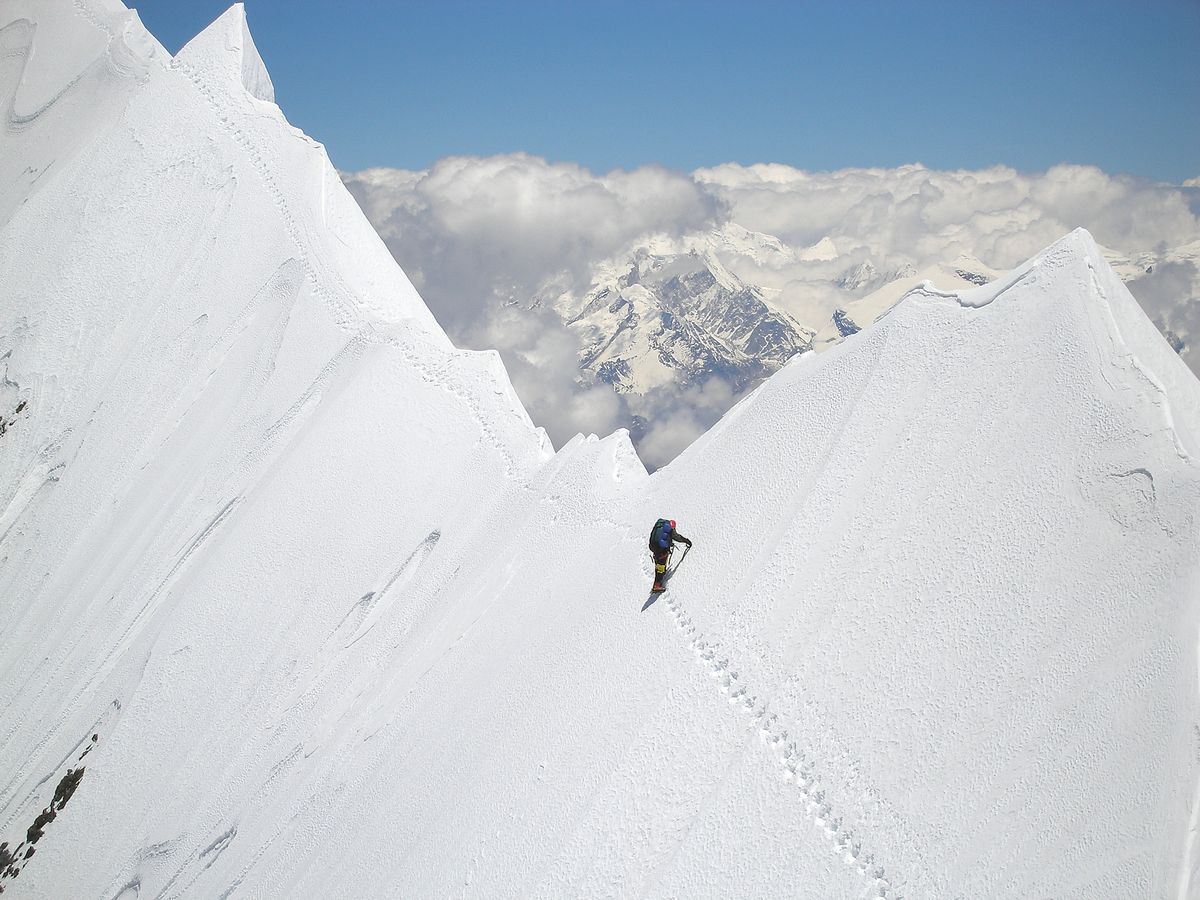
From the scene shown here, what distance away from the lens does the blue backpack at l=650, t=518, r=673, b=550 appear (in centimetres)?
2489

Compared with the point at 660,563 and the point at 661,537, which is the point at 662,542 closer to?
the point at 661,537

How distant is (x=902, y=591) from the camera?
20.4 meters

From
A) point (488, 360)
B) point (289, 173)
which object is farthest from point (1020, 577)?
point (289, 173)

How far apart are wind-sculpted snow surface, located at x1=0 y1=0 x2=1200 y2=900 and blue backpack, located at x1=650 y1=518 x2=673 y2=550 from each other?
4.82ft

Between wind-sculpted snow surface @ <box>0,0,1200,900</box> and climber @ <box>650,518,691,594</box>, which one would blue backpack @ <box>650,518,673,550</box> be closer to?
climber @ <box>650,518,691,594</box>

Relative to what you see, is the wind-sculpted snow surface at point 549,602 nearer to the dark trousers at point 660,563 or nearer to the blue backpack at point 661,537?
the dark trousers at point 660,563

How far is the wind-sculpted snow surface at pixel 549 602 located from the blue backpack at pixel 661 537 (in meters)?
1.47

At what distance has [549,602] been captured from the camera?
30328 millimetres

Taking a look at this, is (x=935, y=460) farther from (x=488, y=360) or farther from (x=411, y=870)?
(x=488, y=360)

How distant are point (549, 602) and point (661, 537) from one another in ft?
22.9

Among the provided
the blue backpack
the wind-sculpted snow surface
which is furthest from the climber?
the wind-sculpted snow surface

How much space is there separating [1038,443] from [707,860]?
12.0 metres

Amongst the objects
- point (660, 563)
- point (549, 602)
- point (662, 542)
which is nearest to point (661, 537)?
point (662, 542)

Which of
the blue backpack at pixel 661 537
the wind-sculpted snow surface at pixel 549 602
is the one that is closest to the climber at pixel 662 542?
the blue backpack at pixel 661 537
